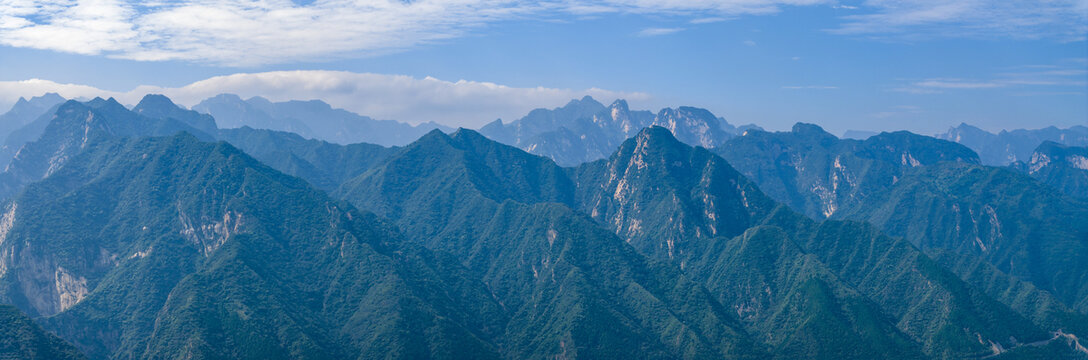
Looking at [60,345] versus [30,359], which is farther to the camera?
[60,345]
